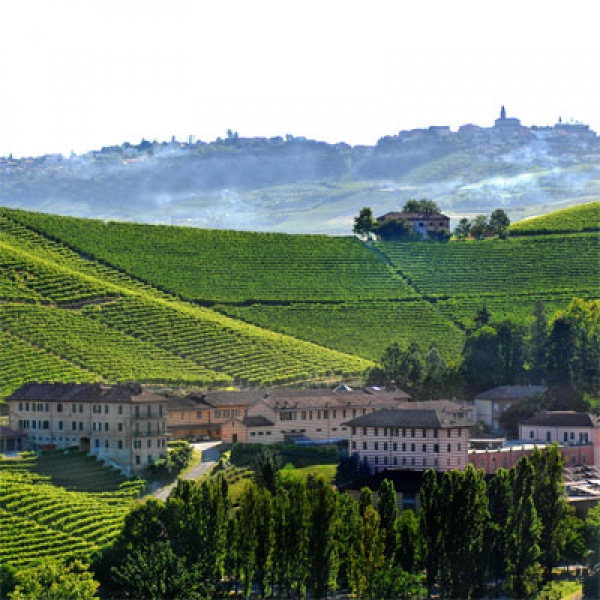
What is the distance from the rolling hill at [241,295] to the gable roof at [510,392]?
1199 centimetres

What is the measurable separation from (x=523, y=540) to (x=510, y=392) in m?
30.3

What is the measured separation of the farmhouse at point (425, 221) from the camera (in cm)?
Answer: 15612

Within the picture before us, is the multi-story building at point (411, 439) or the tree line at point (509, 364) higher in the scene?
the tree line at point (509, 364)

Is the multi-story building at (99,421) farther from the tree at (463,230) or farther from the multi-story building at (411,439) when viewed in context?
the tree at (463,230)

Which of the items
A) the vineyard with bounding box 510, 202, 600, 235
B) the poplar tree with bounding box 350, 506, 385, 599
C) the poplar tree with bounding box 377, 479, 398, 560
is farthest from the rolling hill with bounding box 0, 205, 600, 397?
the poplar tree with bounding box 350, 506, 385, 599

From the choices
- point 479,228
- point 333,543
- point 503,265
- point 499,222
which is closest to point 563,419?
point 333,543

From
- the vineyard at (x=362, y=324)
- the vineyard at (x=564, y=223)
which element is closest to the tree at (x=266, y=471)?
the vineyard at (x=362, y=324)

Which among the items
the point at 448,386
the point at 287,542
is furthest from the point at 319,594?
the point at 448,386

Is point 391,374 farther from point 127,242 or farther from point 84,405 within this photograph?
point 127,242

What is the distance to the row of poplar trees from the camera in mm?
65562

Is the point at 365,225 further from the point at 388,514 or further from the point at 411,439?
the point at 388,514

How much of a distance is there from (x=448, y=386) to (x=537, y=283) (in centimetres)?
3793

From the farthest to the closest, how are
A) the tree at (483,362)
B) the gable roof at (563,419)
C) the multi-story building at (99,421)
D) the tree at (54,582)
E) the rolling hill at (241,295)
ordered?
1. the rolling hill at (241,295)
2. the tree at (483,362)
3. the gable roof at (563,419)
4. the multi-story building at (99,421)
5. the tree at (54,582)

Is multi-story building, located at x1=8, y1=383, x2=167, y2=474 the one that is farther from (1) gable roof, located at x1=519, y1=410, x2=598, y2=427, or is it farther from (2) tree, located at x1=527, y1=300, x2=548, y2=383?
(2) tree, located at x1=527, y1=300, x2=548, y2=383
